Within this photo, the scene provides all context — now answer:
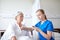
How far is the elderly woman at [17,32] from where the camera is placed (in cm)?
157

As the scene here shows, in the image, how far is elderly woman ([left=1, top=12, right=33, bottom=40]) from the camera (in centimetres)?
157

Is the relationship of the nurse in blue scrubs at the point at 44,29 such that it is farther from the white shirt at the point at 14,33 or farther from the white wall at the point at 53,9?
the white wall at the point at 53,9

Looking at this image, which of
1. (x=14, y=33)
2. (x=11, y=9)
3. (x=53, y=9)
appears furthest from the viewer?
(x=11, y=9)

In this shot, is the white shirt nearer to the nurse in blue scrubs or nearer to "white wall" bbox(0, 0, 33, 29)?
the nurse in blue scrubs

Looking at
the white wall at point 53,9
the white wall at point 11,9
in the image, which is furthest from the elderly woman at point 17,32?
the white wall at point 11,9

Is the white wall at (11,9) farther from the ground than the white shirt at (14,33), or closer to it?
farther from the ground

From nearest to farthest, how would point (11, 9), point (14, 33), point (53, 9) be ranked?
point (14, 33), point (53, 9), point (11, 9)

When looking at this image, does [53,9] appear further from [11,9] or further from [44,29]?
[44,29]

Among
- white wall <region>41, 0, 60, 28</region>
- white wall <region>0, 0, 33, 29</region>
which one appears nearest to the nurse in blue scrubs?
white wall <region>41, 0, 60, 28</region>

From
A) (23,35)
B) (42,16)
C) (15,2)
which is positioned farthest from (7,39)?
(15,2)

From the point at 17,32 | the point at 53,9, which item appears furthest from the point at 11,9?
the point at 17,32

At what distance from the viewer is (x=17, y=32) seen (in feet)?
5.46

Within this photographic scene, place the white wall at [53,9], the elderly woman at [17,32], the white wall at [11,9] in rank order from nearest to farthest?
the elderly woman at [17,32]
the white wall at [53,9]
the white wall at [11,9]

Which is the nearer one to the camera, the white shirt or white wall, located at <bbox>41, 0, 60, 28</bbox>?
the white shirt
